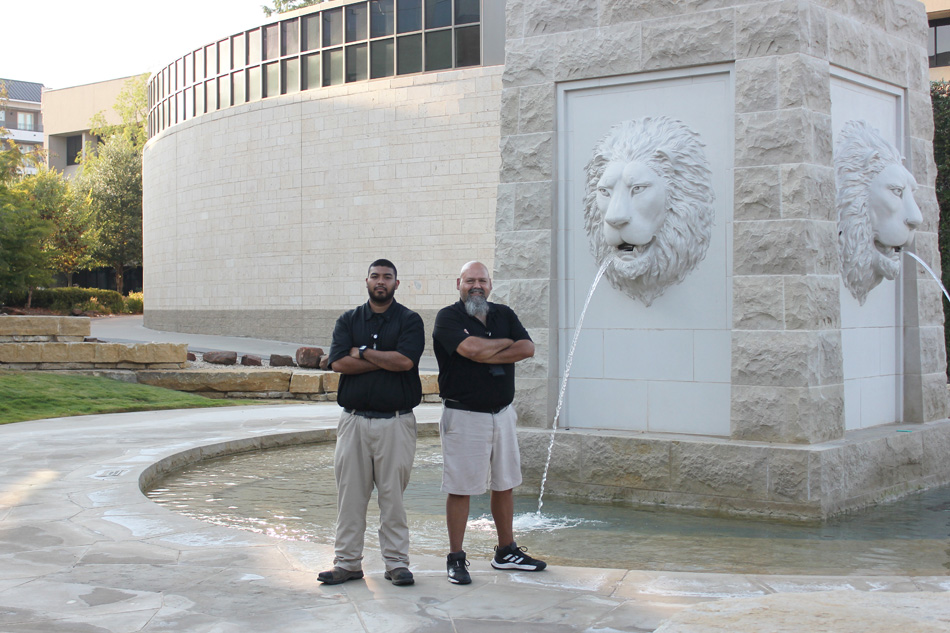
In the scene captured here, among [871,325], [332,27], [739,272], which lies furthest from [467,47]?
[739,272]

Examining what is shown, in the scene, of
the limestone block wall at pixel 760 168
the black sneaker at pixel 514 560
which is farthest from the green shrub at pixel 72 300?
the black sneaker at pixel 514 560

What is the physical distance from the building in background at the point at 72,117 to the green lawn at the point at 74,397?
161 feet

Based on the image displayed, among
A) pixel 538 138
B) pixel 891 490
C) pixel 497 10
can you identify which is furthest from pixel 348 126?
pixel 891 490

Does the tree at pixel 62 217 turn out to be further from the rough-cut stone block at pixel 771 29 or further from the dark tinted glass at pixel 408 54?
the rough-cut stone block at pixel 771 29

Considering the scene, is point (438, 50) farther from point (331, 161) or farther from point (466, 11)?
point (331, 161)

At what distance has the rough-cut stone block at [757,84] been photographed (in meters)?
7.31

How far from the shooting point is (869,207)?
323 inches

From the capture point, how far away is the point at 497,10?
24641 millimetres

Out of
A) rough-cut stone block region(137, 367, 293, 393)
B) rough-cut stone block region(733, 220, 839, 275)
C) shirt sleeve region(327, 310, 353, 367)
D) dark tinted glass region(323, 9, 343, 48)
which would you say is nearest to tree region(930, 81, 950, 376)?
rough-cut stone block region(733, 220, 839, 275)

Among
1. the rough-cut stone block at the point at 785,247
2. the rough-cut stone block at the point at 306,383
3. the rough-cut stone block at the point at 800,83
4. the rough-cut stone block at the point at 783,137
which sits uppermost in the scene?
the rough-cut stone block at the point at 800,83

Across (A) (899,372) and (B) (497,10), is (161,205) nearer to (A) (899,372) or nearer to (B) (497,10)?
(B) (497,10)

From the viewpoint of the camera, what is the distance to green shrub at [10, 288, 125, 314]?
40.2 m

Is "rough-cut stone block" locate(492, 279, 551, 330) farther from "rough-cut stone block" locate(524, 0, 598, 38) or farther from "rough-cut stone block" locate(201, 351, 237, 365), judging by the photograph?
"rough-cut stone block" locate(201, 351, 237, 365)

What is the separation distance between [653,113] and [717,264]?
1393mm
